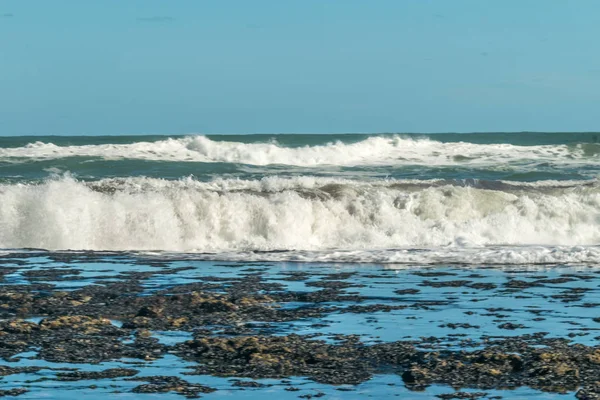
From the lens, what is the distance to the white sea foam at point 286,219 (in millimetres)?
18422

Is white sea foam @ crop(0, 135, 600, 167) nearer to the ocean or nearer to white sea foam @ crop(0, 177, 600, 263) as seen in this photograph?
the ocean

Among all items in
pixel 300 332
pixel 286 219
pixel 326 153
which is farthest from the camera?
pixel 326 153

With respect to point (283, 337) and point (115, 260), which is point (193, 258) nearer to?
point (115, 260)

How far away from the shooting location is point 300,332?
8.73 meters

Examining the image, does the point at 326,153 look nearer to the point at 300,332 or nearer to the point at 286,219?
the point at 286,219

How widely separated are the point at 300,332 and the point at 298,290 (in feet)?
8.75

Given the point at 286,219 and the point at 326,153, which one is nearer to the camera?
the point at 286,219

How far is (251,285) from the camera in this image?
11820mm

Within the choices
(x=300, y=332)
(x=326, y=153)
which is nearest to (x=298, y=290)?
(x=300, y=332)

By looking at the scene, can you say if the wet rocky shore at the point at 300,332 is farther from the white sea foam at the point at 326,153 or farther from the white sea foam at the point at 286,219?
the white sea foam at the point at 326,153

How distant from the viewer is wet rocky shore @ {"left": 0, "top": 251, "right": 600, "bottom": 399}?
22.9 feet

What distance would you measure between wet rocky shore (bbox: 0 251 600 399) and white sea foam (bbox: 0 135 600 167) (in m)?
30.5

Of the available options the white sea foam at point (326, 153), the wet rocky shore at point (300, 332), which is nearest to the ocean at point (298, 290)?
the wet rocky shore at point (300, 332)

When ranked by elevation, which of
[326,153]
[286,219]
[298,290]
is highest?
[326,153]
